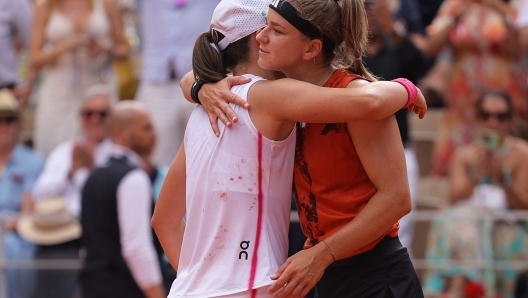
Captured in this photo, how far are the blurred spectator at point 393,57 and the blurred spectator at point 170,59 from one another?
117cm

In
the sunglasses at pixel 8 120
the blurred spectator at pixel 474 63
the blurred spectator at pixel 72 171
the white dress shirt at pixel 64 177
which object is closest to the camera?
the blurred spectator at pixel 72 171

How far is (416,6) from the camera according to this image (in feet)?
24.3

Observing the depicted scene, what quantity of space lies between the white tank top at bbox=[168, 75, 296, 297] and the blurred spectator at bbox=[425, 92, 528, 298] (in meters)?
3.21

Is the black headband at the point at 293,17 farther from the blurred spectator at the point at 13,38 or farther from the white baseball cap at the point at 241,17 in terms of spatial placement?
the blurred spectator at the point at 13,38

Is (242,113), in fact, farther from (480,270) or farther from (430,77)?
(430,77)

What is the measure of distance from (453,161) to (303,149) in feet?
12.2

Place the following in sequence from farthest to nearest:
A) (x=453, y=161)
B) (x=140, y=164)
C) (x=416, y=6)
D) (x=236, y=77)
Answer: (x=416, y=6), (x=453, y=161), (x=140, y=164), (x=236, y=77)

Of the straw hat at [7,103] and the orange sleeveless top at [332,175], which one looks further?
the straw hat at [7,103]

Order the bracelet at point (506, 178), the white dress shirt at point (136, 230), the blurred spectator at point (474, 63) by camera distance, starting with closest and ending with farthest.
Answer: the white dress shirt at point (136, 230), the bracelet at point (506, 178), the blurred spectator at point (474, 63)

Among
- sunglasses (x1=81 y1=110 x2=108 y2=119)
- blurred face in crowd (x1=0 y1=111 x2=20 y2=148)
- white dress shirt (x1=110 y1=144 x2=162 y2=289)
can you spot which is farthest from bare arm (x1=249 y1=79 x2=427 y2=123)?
blurred face in crowd (x1=0 y1=111 x2=20 y2=148)

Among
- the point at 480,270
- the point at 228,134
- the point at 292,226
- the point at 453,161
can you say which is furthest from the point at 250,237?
the point at 453,161

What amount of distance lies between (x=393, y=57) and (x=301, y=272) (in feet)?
12.2

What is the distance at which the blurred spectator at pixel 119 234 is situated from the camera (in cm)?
502

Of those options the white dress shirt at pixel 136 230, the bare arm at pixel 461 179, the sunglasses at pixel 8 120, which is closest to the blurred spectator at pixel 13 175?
the sunglasses at pixel 8 120
